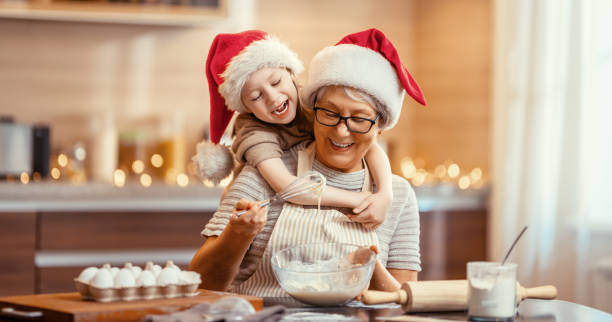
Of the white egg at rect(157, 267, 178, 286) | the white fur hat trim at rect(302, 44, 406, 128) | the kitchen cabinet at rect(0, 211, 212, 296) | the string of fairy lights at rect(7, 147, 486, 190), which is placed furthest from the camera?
the string of fairy lights at rect(7, 147, 486, 190)

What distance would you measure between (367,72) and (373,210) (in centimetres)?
27

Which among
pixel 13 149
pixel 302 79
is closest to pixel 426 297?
pixel 13 149

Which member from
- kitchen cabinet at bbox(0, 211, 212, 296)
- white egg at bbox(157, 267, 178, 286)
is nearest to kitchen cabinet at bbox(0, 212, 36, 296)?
kitchen cabinet at bbox(0, 211, 212, 296)

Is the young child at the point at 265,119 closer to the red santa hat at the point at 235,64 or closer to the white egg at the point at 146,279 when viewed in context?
the red santa hat at the point at 235,64

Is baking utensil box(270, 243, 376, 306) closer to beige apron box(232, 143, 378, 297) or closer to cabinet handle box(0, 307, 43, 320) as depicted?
beige apron box(232, 143, 378, 297)

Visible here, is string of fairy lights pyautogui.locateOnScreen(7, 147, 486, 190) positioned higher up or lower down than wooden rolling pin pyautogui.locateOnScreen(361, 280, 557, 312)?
higher up

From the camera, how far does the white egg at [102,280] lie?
1.18 meters

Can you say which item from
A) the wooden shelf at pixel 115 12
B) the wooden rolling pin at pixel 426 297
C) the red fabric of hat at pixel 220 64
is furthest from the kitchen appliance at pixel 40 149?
the wooden rolling pin at pixel 426 297

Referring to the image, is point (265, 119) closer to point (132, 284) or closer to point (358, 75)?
point (358, 75)

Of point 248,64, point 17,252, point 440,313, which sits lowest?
point 17,252

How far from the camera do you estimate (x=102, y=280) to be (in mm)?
1183

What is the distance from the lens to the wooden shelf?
10.7 feet

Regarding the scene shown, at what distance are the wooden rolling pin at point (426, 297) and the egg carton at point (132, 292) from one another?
0.98 ft

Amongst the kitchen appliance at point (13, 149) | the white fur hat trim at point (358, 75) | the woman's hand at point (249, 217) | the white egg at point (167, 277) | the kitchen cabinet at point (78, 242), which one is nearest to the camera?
the white egg at point (167, 277)
